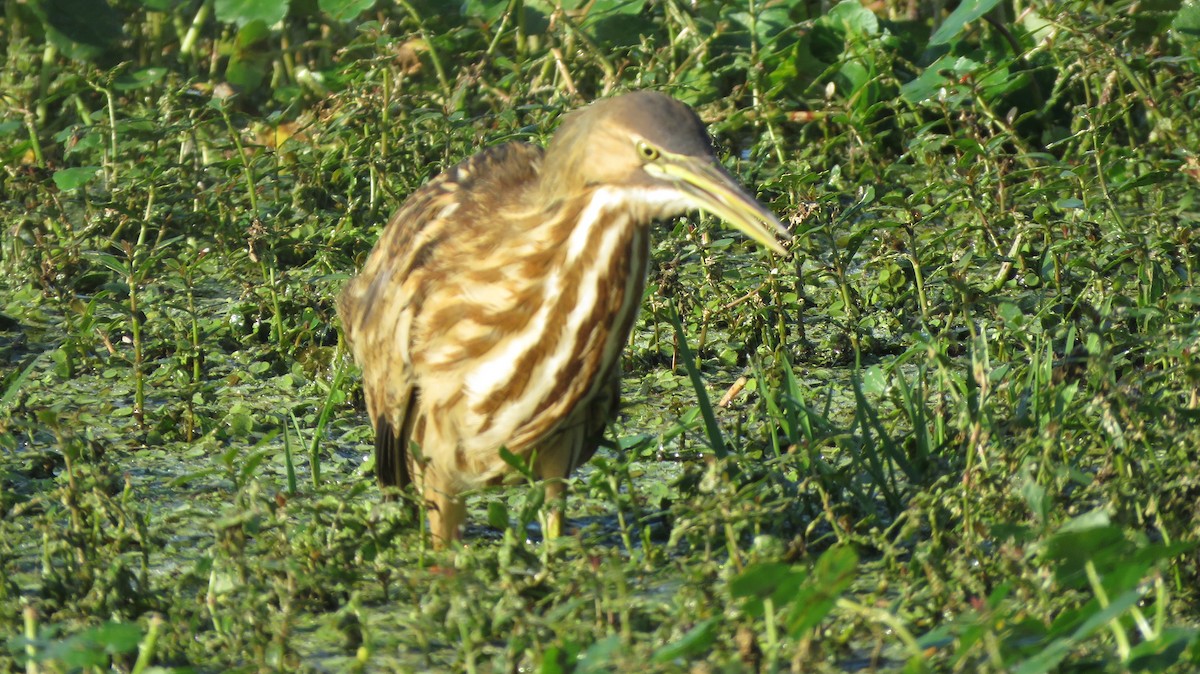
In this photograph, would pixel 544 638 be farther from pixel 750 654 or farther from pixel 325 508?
pixel 325 508

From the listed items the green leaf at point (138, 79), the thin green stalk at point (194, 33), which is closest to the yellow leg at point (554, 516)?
the green leaf at point (138, 79)

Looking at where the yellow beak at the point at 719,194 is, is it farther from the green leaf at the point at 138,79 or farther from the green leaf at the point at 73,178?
the green leaf at the point at 138,79

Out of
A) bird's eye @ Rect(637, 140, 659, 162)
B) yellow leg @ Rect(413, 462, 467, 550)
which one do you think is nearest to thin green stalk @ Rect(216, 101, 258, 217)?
yellow leg @ Rect(413, 462, 467, 550)

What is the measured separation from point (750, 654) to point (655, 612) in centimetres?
27

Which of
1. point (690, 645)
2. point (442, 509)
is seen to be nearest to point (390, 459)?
point (442, 509)

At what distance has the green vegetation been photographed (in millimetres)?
2680

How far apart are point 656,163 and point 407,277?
63cm

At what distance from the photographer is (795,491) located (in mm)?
3191

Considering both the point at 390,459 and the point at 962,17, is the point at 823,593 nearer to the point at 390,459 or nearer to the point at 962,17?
the point at 390,459

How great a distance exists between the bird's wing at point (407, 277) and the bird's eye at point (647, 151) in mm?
445

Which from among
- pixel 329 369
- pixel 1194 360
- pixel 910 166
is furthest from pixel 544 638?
pixel 910 166

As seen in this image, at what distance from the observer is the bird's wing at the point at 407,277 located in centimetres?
318

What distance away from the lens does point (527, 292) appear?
304cm

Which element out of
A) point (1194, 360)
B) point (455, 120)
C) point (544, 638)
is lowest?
point (544, 638)
